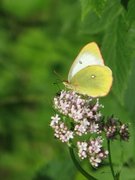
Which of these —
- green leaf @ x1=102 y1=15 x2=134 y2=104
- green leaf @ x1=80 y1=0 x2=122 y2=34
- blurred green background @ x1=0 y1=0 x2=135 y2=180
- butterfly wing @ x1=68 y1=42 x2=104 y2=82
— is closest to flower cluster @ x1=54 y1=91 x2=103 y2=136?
butterfly wing @ x1=68 y1=42 x2=104 y2=82

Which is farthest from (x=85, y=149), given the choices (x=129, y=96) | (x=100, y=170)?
(x=129, y=96)

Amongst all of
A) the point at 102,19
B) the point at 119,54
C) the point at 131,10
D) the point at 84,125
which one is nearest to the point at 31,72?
the point at 102,19

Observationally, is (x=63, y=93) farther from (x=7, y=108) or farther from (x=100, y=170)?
(x=7, y=108)

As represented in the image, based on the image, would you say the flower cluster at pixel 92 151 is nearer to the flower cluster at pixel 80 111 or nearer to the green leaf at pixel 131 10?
the flower cluster at pixel 80 111

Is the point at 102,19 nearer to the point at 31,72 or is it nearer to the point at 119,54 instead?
the point at 119,54

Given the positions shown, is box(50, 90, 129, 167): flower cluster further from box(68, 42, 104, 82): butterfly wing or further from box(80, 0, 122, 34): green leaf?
box(80, 0, 122, 34): green leaf

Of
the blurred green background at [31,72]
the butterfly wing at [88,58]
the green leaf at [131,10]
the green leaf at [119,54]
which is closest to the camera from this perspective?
the green leaf at [131,10]

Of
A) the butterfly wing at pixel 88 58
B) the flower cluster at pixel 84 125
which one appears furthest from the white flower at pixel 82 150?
the butterfly wing at pixel 88 58
